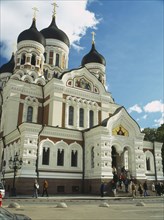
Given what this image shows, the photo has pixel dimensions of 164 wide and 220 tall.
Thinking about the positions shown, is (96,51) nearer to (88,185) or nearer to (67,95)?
(67,95)

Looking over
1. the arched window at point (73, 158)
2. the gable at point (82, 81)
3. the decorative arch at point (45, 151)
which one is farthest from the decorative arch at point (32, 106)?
the arched window at point (73, 158)

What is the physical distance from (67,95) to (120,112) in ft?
21.1

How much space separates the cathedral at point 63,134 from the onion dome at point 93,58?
7870 millimetres

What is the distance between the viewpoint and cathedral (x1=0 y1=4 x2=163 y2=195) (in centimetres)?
2189

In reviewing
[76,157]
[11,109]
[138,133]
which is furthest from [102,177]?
[11,109]

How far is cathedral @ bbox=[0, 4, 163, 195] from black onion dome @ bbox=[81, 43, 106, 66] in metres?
7.87

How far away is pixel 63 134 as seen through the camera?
23656mm

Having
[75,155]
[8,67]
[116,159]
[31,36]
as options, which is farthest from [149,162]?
[8,67]

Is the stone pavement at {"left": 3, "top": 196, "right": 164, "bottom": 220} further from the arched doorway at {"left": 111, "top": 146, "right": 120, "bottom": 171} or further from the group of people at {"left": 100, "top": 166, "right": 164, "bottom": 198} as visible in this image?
the arched doorway at {"left": 111, "top": 146, "right": 120, "bottom": 171}

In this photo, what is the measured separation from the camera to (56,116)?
26312 mm

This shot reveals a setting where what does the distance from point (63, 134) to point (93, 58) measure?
18.7 m

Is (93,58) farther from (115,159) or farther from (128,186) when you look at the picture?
(128,186)

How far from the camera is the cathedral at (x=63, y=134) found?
21891 millimetres

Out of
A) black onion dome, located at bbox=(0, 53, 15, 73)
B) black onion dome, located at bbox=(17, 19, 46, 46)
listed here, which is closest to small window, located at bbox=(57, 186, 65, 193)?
black onion dome, located at bbox=(17, 19, 46, 46)
